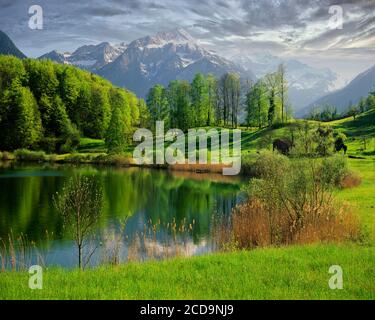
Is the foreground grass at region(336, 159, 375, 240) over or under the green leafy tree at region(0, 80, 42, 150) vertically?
under

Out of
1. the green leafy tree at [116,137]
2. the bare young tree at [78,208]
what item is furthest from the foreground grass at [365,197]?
the green leafy tree at [116,137]

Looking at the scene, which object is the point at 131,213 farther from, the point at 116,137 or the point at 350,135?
the point at 350,135

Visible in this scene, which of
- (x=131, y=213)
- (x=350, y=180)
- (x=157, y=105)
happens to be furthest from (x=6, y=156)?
(x=350, y=180)

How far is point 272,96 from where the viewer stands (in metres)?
83.8

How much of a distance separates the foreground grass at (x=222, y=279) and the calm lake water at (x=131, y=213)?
2.92 meters

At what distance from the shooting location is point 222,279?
10.1 meters

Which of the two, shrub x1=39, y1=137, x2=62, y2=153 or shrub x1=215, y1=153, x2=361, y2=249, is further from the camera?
shrub x1=39, y1=137, x2=62, y2=153

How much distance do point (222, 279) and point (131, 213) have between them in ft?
58.7

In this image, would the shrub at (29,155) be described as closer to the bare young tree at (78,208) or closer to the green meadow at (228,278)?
the bare young tree at (78,208)

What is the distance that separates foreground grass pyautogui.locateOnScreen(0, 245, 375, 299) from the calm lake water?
292 cm

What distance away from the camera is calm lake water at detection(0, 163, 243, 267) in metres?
18.0

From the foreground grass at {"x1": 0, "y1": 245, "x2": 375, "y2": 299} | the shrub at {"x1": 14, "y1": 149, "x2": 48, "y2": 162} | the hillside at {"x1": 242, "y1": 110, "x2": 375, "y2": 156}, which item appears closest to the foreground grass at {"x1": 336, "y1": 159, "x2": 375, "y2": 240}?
the foreground grass at {"x1": 0, "y1": 245, "x2": 375, "y2": 299}

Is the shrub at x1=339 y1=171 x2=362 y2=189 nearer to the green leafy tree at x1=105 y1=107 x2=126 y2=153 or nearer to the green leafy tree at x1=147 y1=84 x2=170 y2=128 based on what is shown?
the green leafy tree at x1=105 y1=107 x2=126 y2=153
